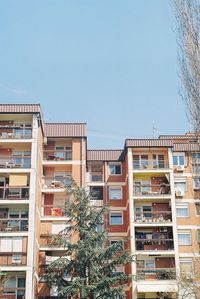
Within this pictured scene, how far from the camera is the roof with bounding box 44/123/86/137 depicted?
49.1 m

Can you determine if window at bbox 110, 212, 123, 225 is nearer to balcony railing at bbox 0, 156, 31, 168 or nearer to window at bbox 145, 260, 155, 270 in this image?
window at bbox 145, 260, 155, 270

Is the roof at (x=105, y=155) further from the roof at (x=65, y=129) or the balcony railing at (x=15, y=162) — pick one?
the balcony railing at (x=15, y=162)

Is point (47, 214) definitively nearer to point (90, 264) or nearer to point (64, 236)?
point (64, 236)

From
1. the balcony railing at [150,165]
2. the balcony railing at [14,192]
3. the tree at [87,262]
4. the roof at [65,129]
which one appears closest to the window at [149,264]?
the tree at [87,262]

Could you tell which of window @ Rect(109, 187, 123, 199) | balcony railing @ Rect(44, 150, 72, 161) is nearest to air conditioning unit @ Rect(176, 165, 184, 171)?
window @ Rect(109, 187, 123, 199)

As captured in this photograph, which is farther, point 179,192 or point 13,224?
point 179,192

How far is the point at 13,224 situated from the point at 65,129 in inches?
389

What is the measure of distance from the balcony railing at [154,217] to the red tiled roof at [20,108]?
11756 millimetres

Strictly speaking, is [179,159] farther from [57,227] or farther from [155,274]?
[57,227]

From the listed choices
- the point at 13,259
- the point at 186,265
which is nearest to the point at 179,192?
the point at 186,265

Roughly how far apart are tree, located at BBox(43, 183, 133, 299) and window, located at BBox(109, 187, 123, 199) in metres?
8.84

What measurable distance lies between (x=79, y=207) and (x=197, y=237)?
36.8 ft

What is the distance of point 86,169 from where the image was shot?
51156 mm

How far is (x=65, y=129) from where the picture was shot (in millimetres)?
49344
